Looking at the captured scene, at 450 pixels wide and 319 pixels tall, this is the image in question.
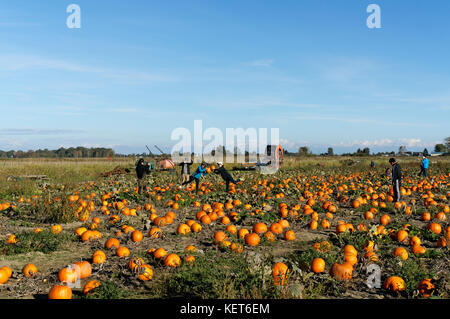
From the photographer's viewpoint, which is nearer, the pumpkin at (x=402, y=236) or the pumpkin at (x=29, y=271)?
the pumpkin at (x=29, y=271)

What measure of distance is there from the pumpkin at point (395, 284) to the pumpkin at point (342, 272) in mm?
507

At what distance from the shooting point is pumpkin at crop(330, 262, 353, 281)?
5289 millimetres

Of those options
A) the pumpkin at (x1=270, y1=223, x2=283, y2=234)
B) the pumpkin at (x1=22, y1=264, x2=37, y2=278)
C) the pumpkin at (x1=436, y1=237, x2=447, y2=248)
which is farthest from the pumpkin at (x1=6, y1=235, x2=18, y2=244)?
the pumpkin at (x1=436, y1=237, x2=447, y2=248)

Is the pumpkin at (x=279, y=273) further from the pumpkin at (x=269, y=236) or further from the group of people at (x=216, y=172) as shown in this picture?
the group of people at (x=216, y=172)

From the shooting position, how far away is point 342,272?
530 centimetres

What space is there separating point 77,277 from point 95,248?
204 cm

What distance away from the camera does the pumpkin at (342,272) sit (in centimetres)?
529

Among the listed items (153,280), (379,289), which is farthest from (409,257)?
(153,280)

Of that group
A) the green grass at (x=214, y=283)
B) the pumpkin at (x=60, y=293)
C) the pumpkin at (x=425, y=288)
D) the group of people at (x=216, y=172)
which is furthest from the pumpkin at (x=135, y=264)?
the group of people at (x=216, y=172)

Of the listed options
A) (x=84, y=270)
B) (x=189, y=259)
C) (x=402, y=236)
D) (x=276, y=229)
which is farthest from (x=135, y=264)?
(x=402, y=236)

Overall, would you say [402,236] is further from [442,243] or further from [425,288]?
[425,288]

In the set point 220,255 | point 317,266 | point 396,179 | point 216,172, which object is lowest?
point 220,255

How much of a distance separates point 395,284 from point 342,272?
0.72 m
